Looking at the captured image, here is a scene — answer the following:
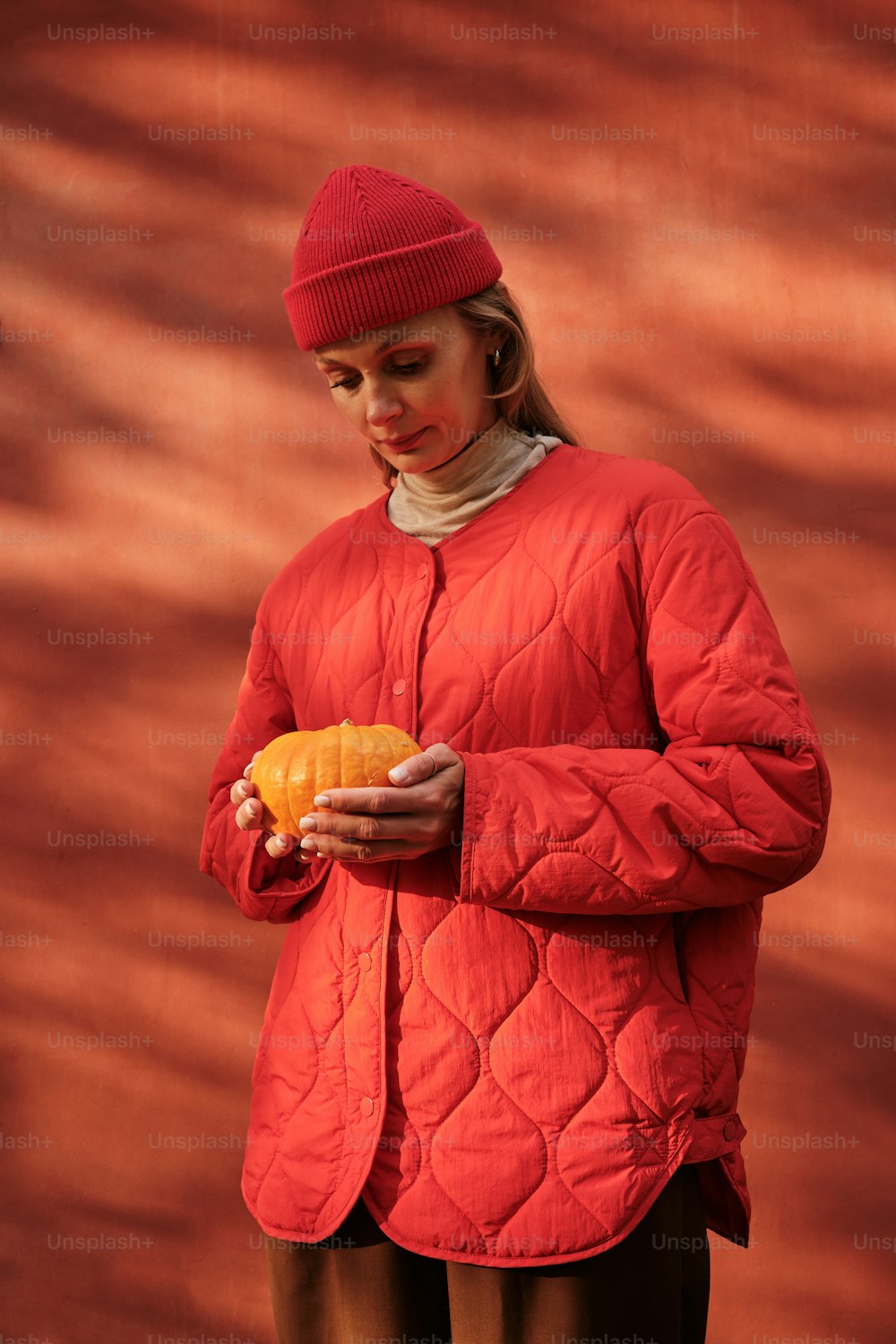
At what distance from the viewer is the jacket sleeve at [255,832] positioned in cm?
208

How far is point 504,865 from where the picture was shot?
68.2 inches

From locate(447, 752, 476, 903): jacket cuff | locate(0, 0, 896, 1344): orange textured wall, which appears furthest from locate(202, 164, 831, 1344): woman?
locate(0, 0, 896, 1344): orange textured wall

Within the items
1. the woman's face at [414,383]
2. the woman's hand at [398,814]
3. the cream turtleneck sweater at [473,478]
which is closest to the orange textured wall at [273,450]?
the cream turtleneck sweater at [473,478]

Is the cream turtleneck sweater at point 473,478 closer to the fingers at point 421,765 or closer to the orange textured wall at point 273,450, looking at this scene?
the fingers at point 421,765

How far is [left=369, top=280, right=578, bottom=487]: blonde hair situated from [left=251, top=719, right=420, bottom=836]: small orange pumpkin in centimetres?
56

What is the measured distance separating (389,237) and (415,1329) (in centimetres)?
160

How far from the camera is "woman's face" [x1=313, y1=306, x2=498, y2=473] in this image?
1939 mm

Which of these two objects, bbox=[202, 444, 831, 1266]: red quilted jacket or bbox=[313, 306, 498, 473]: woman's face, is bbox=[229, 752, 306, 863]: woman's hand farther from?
bbox=[313, 306, 498, 473]: woman's face

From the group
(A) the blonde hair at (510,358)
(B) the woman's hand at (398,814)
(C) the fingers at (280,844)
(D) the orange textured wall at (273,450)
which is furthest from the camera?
(D) the orange textured wall at (273,450)

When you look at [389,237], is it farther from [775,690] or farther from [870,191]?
[870,191]

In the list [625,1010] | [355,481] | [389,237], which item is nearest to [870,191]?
[355,481]

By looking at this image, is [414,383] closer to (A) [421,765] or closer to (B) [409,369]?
(B) [409,369]

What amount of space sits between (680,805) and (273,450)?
1982 millimetres

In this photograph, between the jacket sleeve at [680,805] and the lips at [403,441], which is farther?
the lips at [403,441]
